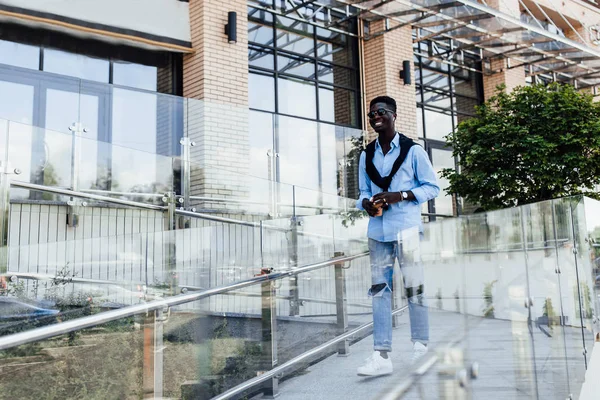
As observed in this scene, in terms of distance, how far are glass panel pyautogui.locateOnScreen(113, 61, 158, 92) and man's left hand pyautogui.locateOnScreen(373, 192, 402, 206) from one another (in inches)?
248

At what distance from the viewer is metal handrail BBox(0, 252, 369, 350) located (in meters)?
2.06

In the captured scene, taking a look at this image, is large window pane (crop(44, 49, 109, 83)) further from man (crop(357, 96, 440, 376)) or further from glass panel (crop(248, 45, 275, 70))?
man (crop(357, 96, 440, 376))

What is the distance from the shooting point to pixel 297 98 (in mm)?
11023

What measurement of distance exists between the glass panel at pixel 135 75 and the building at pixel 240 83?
2 centimetres

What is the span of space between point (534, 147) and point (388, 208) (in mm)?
6592

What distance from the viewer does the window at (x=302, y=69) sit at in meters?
10.5

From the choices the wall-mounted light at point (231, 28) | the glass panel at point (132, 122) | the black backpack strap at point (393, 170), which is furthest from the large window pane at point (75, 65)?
the black backpack strap at point (393, 170)

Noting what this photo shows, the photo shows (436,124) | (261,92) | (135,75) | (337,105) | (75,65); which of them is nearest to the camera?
(75,65)

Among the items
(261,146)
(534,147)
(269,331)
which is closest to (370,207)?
(269,331)

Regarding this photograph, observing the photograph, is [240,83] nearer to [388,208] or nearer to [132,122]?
[132,122]

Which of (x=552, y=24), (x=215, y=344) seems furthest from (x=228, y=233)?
(x=552, y=24)

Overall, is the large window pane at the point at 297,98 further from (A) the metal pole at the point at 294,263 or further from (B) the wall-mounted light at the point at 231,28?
(A) the metal pole at the point at 294,263

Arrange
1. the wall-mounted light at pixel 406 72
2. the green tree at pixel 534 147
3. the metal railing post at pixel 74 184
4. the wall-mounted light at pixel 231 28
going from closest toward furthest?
1. the metal railing post at pixel 74 184
2. the wall-mounted light at pixel 231 28
3. the green tree at pixel 534 147
4. the wall-mounted light at pixel 406 72

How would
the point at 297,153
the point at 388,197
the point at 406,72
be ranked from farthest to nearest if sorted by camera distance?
the point at 406,72
the point at 297,153
the point at 388,197
